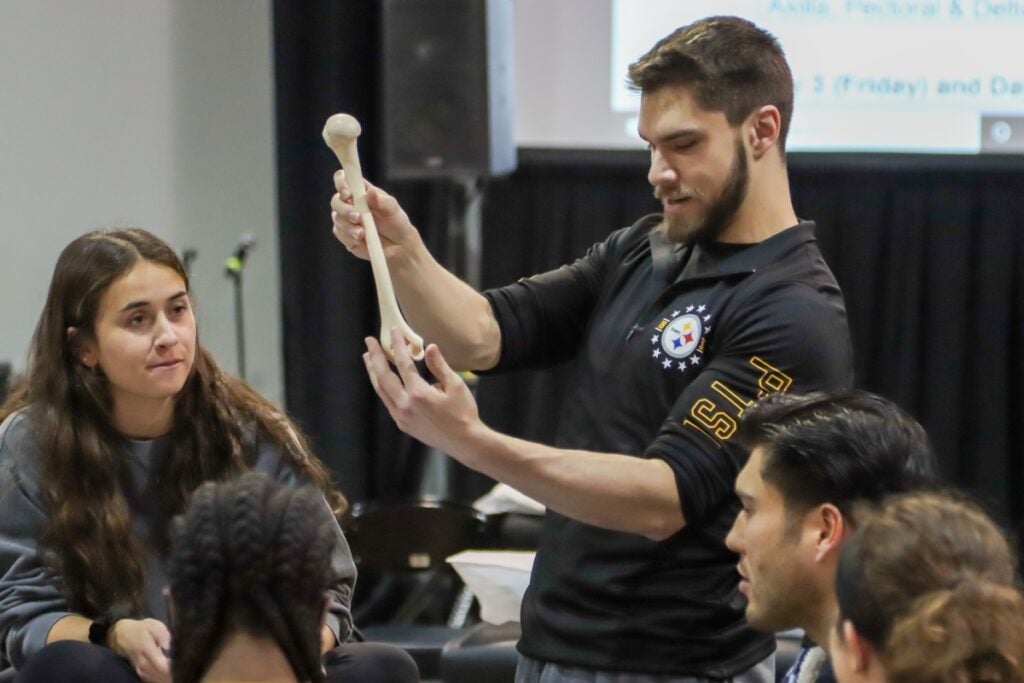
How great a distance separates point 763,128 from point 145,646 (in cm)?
106

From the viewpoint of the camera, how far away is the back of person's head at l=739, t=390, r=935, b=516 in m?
1.65

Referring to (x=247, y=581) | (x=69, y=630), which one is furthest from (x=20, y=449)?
(x=247, y=581)

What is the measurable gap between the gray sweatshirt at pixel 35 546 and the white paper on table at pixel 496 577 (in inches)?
32.7

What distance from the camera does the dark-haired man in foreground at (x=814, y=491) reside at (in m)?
1.64

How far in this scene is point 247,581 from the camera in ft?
4.31

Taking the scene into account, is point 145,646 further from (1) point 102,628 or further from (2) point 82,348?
(2) point 82,348

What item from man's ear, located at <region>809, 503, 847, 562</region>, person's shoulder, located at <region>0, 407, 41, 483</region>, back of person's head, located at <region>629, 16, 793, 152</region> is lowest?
person's shoulder, located at <region>0, 407, 41, 483</region>


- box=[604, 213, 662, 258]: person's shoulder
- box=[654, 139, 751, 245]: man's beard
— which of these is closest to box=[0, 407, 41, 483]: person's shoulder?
box=[604, 213, 662, 258]: person's shoulder

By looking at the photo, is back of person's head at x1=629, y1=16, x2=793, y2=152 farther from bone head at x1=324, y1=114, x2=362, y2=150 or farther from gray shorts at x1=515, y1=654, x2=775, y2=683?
gray shorts at x1=515, y1=654, x2=775, y2=683

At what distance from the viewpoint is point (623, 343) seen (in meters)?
1.98

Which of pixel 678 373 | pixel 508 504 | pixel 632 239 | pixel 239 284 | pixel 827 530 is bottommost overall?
pixel 508 504

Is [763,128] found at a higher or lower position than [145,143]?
higher

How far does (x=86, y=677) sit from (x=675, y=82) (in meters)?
1.10

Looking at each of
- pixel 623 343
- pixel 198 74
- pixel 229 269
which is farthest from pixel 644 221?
pixel 198 74
